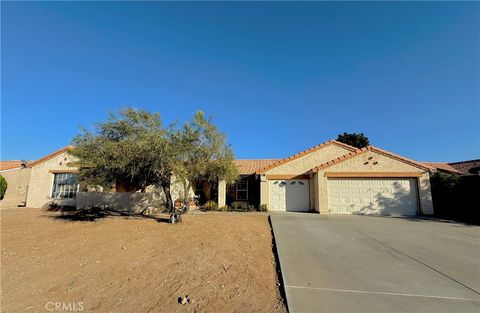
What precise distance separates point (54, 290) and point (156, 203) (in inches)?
486

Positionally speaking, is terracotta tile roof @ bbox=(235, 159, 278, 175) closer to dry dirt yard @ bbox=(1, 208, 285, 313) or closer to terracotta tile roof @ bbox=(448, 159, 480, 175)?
dry dirt yard @ bbox=(1, 208, 285, 313)

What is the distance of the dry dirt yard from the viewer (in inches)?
170

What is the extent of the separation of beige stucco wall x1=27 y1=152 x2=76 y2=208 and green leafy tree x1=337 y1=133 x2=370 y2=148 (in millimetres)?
35306

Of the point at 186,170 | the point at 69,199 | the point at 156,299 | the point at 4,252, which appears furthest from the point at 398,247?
the point at 69,199

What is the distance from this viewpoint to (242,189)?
21.2m

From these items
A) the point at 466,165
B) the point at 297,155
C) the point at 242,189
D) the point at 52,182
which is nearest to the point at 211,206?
the point at 242,189

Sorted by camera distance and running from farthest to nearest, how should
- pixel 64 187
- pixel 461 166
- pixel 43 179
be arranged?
pixel 461 166 < pixel 43 179 < pixel 64 187

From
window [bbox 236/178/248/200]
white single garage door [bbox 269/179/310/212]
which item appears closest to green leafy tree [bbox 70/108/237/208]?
white single garage door [bbox 269/179/310/212]

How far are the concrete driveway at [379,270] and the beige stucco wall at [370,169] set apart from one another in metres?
6.37

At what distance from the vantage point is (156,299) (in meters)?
4.43

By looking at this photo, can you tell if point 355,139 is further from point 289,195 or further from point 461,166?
point 289,195

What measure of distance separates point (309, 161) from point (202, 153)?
34.3ft

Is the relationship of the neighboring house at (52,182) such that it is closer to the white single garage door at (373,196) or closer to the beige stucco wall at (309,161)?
the beige stucco wall at (309,161)

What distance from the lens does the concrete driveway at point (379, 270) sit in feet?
13.7
